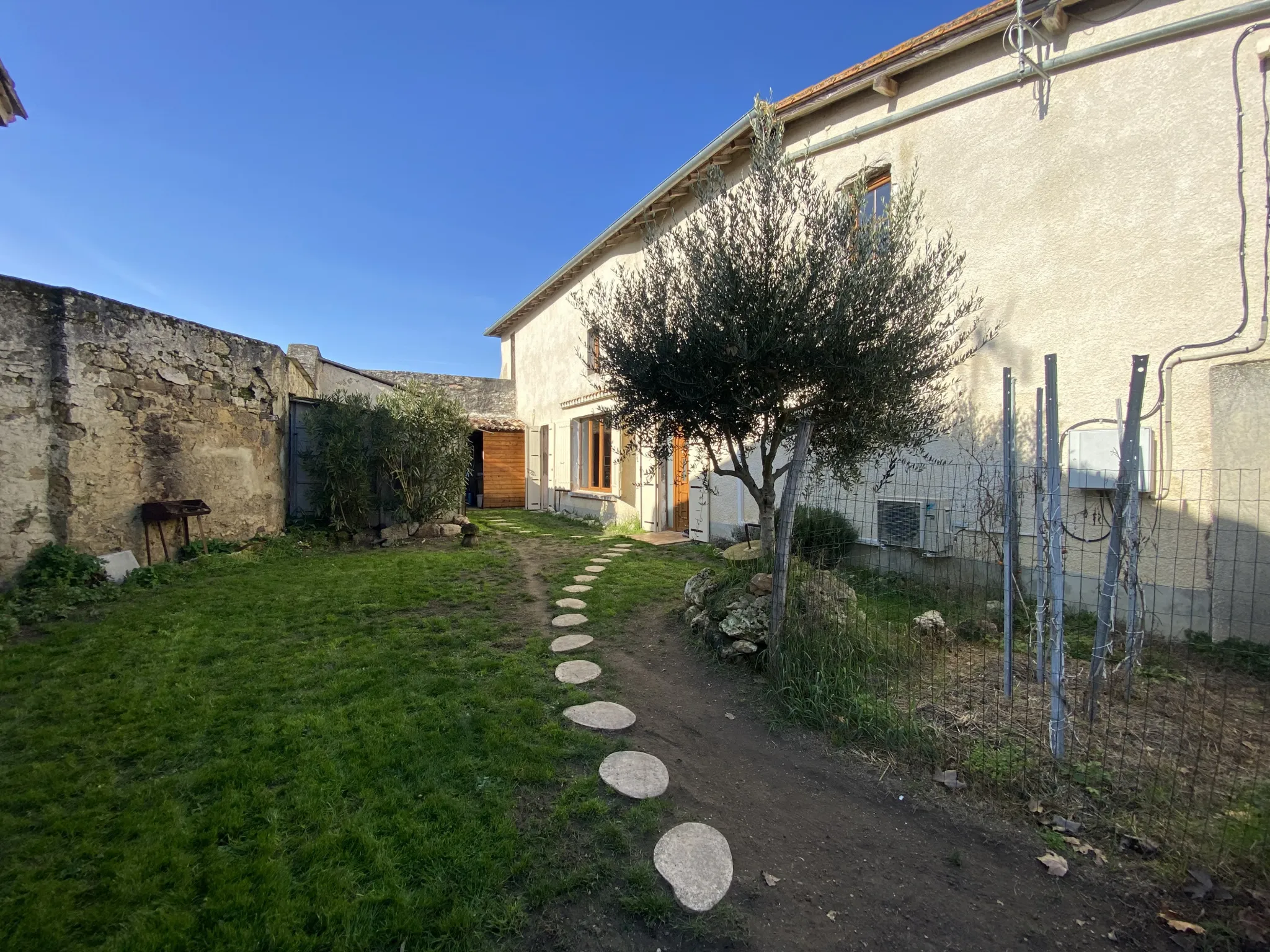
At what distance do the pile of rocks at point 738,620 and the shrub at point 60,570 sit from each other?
20.0ft

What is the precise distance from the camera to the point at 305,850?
1.97 metres

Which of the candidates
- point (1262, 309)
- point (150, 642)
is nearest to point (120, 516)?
point (150, 642)

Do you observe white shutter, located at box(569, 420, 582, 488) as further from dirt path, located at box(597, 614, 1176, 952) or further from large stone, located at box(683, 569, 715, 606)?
dirt path, located at box(597, 614, 1176, 952)

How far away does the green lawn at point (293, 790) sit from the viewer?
1.72 metres

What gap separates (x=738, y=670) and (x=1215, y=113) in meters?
6.23

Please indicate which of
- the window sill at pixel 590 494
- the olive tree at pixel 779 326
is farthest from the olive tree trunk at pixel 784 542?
the window sill at pixel 590 494

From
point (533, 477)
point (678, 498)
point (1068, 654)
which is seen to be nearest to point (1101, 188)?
point (1068, 654)

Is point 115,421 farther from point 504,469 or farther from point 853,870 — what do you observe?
point 504,469

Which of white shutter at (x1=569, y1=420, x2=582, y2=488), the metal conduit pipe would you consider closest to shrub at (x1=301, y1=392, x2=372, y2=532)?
white shutter at (x1=569, y1=420, x2=582, y2=488)

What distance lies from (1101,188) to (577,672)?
6550mm

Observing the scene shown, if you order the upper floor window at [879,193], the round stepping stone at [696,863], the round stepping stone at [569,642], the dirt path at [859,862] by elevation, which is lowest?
the dirt path at [859,862]

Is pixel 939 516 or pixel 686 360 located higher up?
pixel 686 360

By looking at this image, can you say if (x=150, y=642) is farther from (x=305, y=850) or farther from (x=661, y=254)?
(x=661, y=254)

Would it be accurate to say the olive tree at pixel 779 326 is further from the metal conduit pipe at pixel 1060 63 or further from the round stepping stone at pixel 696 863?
the round stepping stone at pixel 696 863
